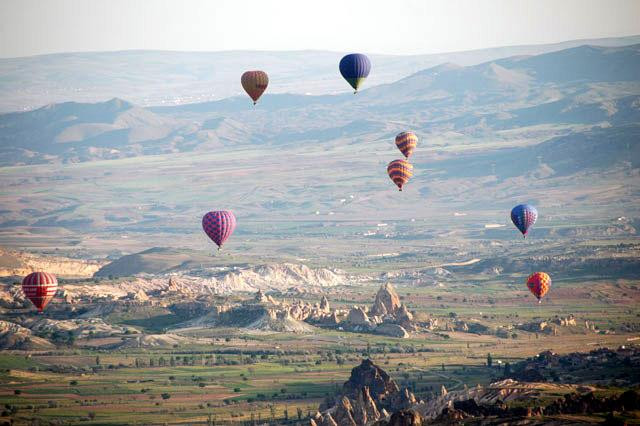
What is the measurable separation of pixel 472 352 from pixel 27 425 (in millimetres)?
43002

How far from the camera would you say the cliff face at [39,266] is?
17491 cm

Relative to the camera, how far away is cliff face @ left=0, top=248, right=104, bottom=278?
17491 cm

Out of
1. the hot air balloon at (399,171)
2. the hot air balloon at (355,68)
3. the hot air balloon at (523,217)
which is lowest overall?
the hot air balloon at (523,217)

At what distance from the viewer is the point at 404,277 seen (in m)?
194

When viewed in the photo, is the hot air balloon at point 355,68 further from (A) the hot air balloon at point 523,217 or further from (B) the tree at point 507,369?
(B) the tree at point 507,369

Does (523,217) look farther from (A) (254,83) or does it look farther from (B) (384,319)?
(A) (254,83)

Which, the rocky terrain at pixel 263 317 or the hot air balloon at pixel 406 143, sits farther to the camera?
the hot air balloon at pixel 406 143

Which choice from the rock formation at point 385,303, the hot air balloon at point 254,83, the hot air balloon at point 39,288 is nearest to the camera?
the hot air balloon at point 39,288

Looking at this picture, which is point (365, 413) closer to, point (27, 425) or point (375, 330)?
point (27, 425)

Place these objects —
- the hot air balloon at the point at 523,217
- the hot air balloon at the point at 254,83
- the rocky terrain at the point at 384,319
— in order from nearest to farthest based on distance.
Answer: the hot air balloon at the point at 254,83
the hot air balloon at the point at 523,217
the rocky terrain at the point at 384,319

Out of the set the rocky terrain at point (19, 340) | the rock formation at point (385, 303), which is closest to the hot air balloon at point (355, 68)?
the rock formation at point (385, 303)

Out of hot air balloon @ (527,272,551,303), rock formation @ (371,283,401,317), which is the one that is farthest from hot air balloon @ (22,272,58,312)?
hot air balloon @ (527,272,551,303)

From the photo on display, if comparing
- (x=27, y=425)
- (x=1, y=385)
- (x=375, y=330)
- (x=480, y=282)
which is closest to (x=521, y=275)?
(x=480, y=282)

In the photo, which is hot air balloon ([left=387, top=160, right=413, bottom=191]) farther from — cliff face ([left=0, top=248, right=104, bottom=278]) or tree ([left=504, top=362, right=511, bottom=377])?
cliff face ([left=0, top=248, right=104, bottom=278])
